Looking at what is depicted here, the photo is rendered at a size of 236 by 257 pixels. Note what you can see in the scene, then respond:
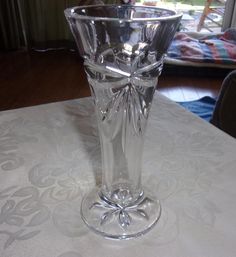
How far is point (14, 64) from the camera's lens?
2.52 m

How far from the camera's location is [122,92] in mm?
375

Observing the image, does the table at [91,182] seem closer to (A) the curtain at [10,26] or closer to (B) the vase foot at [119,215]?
(B) the vase foot at [119,215]

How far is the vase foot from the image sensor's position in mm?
403

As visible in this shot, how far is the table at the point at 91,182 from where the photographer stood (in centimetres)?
38

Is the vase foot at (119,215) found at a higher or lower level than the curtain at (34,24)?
higher

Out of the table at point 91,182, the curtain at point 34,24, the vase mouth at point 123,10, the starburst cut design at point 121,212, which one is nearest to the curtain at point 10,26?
the curtain at point 34,24

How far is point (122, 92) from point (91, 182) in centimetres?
19

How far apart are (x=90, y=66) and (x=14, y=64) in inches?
92.4

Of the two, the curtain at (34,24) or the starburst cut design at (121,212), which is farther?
the curtain at (34,24)

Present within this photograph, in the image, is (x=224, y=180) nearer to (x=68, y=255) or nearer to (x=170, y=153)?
(x=170, y=153)

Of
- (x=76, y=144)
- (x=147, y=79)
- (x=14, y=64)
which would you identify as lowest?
(x=14, y=64)

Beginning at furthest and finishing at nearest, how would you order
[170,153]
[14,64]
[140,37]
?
[14,64] < [170,153] < [140,37]

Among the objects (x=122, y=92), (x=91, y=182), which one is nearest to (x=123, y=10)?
(x=122, y=92)

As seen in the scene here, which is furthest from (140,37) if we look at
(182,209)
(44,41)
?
(44,41)
